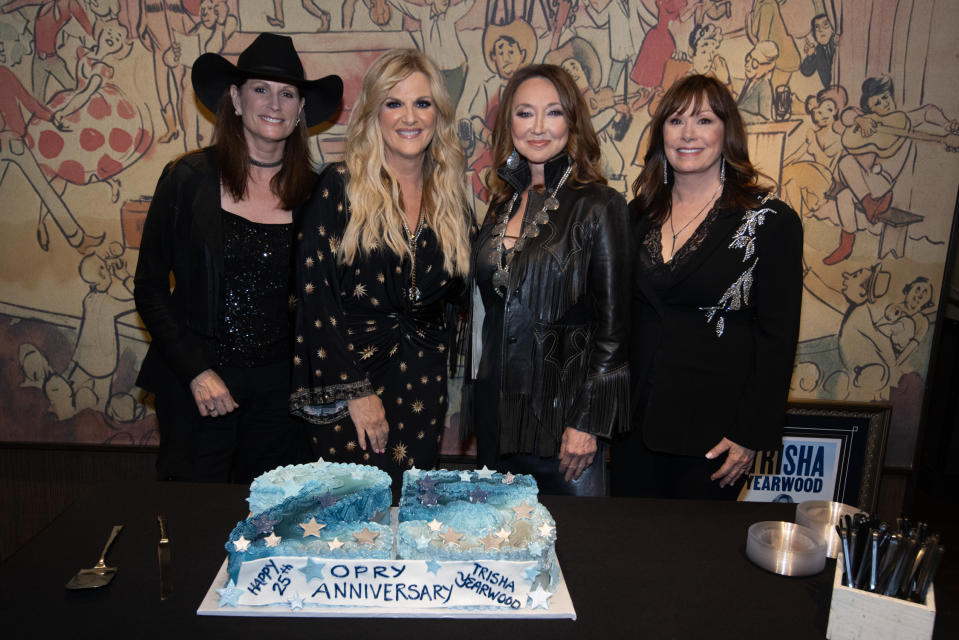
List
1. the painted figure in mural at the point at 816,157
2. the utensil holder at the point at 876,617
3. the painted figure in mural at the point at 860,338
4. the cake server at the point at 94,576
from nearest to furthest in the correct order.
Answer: the utensil holder at the point at 876,617 → the cake server at the point at 94,576 → the painted figure in mural at the point at 816,157 → the painted figure in mural at the point at 860,338

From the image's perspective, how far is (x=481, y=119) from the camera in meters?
2.96

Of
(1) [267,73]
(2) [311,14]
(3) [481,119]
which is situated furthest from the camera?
(3) [481,119]

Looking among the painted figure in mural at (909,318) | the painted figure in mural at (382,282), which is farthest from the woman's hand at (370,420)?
the painted figure in mural at (909,318)

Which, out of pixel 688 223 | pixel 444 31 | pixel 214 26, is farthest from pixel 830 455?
pixel 214 26

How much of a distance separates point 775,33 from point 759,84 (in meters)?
0.21

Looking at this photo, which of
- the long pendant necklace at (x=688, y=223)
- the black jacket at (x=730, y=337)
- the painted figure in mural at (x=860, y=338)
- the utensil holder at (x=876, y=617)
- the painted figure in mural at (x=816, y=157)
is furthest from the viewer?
the painted figure in mural at (x=860, y=338)

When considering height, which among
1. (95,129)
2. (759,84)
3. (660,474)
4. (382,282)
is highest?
(759,84)

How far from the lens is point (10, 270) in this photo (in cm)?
305

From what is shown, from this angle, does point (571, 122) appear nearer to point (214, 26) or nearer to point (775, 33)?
point (775, 33)

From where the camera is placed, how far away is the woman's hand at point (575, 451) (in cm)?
202

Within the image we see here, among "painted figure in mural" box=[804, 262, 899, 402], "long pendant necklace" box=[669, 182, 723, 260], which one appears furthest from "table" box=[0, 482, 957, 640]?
"painted figure in mural" box=[804, 262, 899, 402]

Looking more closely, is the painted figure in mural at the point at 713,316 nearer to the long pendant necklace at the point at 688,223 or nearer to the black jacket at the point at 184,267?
the long pendant necklace at the point at 688,223

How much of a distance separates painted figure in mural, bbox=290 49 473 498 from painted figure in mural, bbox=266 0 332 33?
81 centimetres

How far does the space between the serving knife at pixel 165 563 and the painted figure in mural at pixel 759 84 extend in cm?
262
